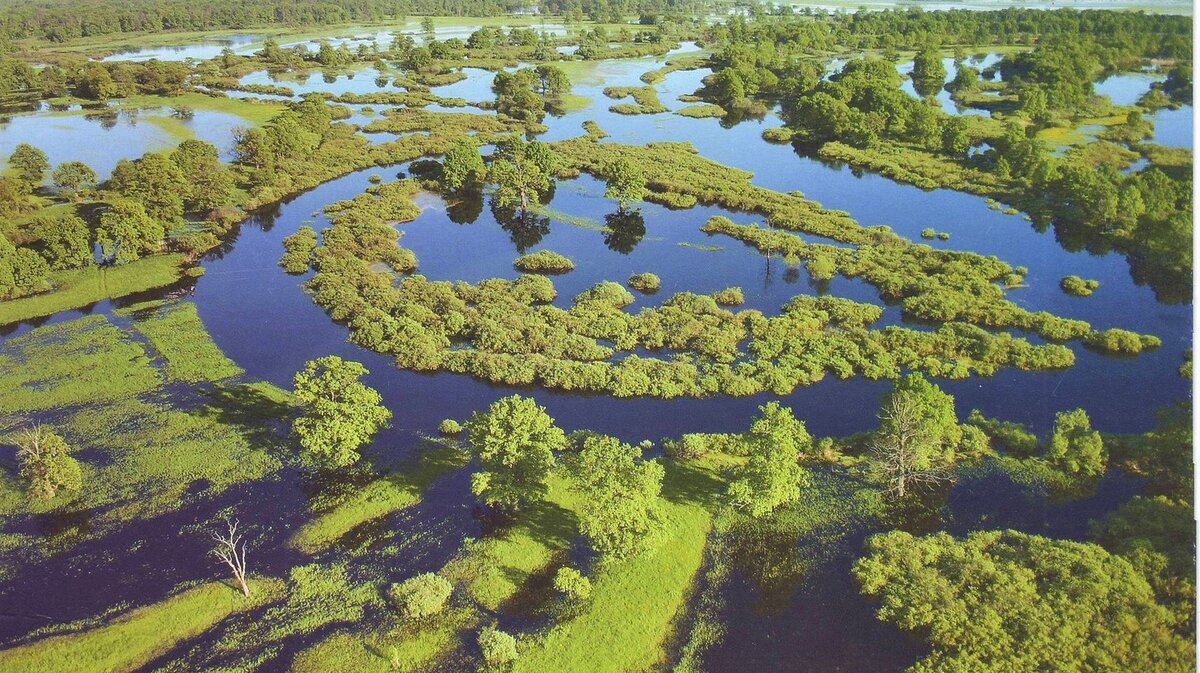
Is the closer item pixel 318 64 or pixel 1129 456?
pixel 1129 456

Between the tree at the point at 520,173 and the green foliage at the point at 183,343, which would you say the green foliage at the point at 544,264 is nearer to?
the tree at the point at 520,173

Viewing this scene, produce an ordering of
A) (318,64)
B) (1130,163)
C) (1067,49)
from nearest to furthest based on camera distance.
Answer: (1130,163) < (1067,49) < (318,64)

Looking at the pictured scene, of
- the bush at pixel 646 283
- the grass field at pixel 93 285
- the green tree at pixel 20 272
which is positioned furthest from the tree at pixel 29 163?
the bush at pixel 646 283

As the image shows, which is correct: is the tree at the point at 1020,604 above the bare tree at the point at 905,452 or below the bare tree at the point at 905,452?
below

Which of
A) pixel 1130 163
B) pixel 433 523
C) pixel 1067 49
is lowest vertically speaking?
pixel 433 523

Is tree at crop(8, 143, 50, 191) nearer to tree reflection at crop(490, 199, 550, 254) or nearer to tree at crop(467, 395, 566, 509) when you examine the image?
tree reflection at crop(490, 199, 550, 254)

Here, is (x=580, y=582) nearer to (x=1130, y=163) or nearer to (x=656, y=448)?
(x=656, y=448)

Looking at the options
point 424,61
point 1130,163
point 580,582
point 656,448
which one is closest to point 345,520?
point 580,582
